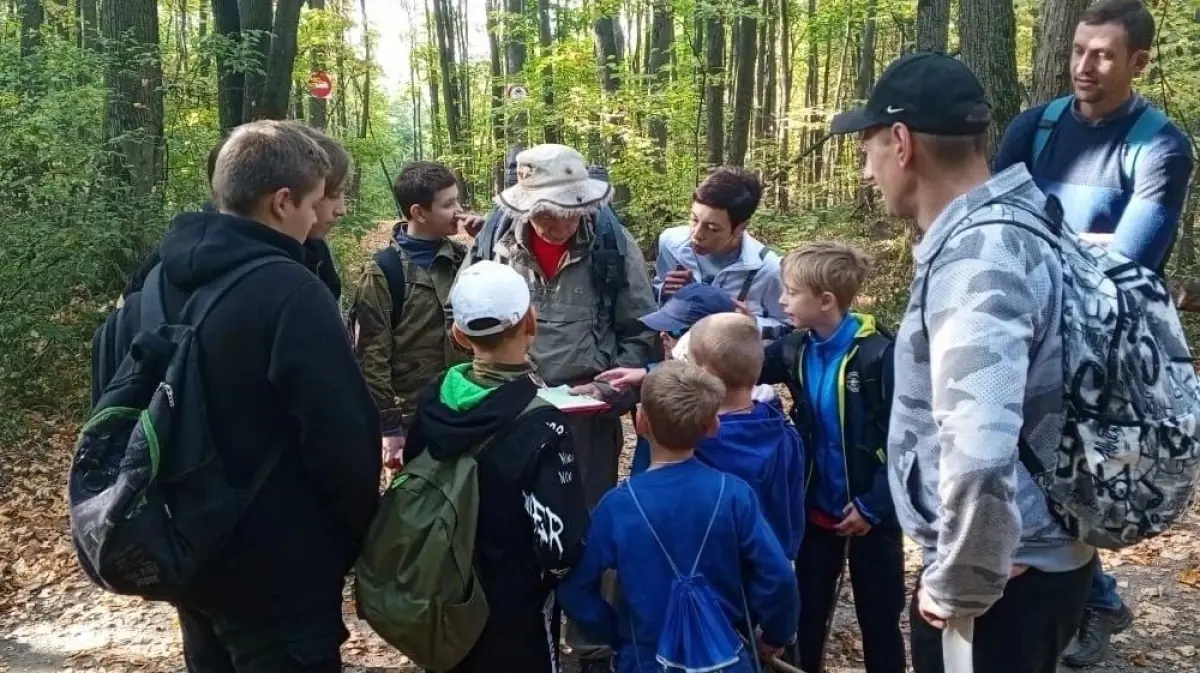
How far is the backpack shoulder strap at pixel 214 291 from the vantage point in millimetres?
2275

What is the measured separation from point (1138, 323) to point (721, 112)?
41.5ft

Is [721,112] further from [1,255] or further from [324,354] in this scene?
[324,354]

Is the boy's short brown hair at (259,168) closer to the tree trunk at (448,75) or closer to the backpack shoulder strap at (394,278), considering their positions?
the backpack shoulder strap at (394,278)

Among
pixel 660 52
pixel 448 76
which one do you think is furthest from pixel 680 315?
pixel 448 76

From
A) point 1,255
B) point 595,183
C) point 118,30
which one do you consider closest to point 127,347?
point 595,183

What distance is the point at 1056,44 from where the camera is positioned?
20.0 ft

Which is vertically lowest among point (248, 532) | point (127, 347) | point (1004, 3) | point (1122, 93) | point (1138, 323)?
point (248, 532)

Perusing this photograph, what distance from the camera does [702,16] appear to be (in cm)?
1259

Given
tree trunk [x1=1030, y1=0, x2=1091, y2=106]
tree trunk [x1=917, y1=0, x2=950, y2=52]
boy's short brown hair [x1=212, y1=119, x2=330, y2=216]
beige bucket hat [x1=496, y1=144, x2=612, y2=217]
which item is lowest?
beige bucket hat [x1=496, y1=144, x2=612, y2=217]

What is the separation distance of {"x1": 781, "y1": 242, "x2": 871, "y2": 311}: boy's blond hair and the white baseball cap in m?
1.08

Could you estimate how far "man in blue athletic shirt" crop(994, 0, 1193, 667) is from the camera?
3.39 meters

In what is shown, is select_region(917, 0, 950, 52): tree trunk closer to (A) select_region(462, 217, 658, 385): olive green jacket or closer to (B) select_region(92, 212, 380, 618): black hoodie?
(A) select_region(462, 217, 658, 385): olive green jacket

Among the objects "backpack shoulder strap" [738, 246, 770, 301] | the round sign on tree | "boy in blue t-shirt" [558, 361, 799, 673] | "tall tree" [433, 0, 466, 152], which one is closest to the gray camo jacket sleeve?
"boy in blue t-shirt" [558, 361, 799, 673]

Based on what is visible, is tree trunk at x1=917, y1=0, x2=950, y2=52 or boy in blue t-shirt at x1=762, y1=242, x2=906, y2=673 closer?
boy in blue t-shirt at x1=762, y1=242, x2=906, y2=673
